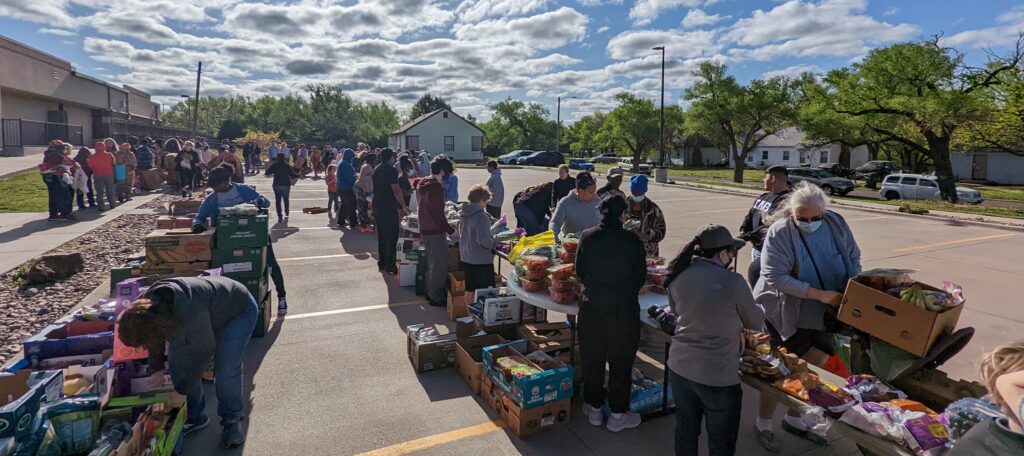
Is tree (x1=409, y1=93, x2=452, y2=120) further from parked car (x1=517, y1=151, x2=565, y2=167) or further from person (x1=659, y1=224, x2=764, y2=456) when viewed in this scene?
person (x1=659, y1=224, x2=764, y2=456)

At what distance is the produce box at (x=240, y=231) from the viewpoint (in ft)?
18.2

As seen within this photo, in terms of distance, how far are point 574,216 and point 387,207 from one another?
3582 mm

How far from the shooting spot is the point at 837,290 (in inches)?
148

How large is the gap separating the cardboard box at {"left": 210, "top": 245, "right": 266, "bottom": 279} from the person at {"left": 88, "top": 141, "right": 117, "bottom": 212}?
10.9m

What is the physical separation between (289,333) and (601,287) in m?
4.09

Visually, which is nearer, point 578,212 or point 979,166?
point 578,212

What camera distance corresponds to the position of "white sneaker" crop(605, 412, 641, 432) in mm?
4055

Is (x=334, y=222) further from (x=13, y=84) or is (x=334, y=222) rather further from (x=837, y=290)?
(x=13, y=84)

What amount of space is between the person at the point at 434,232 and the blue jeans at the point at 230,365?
312 cm

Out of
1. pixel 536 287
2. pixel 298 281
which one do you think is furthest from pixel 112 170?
pixel 536 287

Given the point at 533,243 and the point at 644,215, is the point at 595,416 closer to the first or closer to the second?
the point at 533,243

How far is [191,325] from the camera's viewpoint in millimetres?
3229

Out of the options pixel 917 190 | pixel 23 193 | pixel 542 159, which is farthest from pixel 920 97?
pixel 23 193

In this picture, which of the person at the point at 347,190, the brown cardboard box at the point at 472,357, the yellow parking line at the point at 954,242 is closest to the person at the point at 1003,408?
the brown cardboard box at the point at 472,357
